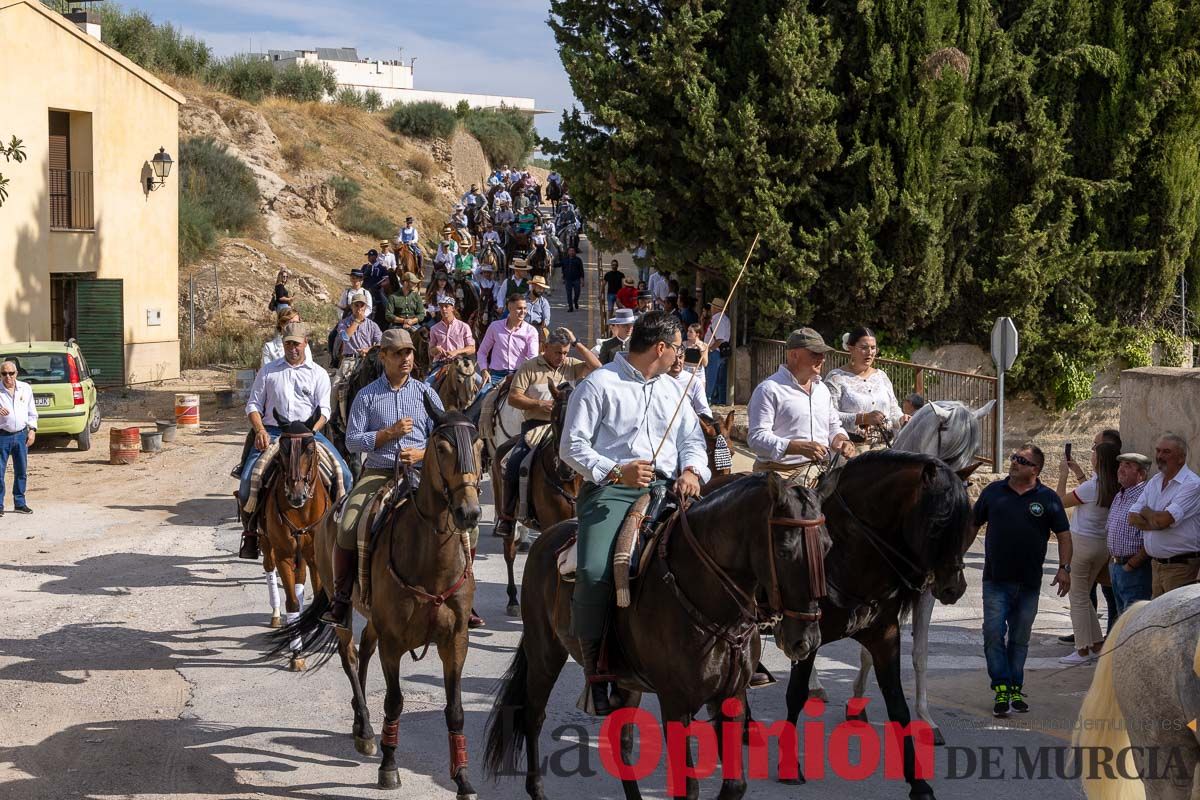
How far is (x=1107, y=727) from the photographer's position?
623 centimetres

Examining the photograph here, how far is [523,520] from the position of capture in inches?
479

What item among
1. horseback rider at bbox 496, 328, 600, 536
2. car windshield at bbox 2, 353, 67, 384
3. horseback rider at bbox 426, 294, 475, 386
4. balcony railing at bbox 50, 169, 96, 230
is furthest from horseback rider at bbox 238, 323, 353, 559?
balcony railing at bbox 50, 169, 96, 230

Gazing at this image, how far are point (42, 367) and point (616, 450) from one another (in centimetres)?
1904

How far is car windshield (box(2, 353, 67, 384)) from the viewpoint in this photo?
22875mm

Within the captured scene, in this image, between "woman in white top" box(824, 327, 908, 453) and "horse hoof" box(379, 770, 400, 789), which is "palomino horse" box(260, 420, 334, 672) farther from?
"woman in white top" box(824, 327, 908, 453)

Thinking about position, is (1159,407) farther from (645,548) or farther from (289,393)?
(289,393)

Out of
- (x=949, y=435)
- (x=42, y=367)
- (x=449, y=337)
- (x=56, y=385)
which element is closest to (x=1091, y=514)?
(x=949, y=435)

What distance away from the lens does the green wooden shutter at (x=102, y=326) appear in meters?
30.0

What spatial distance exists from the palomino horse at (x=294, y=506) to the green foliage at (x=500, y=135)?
67.3 meters

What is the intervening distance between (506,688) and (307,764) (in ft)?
5.35

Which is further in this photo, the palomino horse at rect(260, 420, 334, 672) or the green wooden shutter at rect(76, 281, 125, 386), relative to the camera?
the green wooden shutter at rect(76, 281, 125, 386)

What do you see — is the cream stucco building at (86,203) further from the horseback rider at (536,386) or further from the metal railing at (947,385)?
the horseback rider at (536,386)

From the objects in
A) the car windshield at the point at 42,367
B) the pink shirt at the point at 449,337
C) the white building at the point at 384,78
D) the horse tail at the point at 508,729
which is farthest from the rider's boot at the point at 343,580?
the white building at the point at 384,78

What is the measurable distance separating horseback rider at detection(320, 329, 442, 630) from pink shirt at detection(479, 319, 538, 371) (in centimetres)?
665
